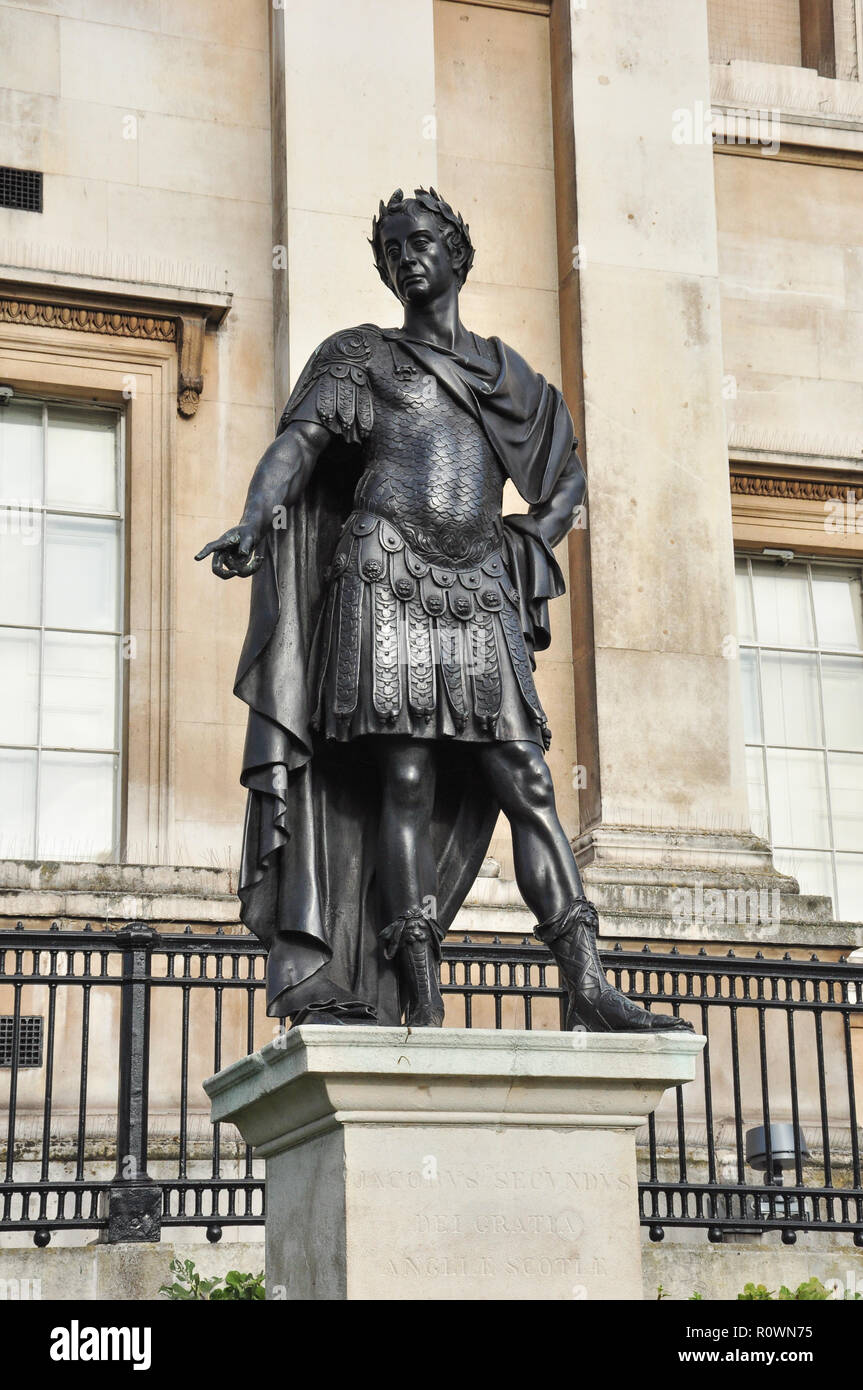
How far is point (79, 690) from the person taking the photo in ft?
45.1

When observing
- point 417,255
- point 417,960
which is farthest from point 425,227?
point 417,960

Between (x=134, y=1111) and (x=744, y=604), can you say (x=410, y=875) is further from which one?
(x=744, y=604)

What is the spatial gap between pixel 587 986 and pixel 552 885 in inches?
13.8

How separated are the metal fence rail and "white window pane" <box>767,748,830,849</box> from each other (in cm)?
219

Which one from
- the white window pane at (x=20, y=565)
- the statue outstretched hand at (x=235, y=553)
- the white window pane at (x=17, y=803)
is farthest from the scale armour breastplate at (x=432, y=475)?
the white window pane at (x=20, y=565)

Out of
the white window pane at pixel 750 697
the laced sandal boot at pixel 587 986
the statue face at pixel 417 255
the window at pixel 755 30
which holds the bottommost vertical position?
the laced sandal boot at pixel 587 986

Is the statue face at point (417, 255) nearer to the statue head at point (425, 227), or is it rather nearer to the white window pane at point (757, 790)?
the statue head at point (425, 227)

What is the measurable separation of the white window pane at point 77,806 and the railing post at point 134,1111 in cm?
375

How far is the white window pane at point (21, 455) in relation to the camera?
545 inches

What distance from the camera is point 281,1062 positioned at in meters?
6.08

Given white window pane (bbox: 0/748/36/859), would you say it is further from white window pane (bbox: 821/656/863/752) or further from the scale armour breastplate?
the scale armour breastplate

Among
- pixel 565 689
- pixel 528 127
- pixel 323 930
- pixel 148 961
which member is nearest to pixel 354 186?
pixel 528 127

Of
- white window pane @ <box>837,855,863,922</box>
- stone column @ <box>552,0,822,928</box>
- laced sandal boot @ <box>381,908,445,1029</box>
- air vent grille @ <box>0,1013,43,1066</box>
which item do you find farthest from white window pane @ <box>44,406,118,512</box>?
laced sandal boot @ <box>381,908,445,1029</box>

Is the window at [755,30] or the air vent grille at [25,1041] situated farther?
the window at [755,30]
